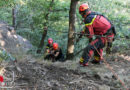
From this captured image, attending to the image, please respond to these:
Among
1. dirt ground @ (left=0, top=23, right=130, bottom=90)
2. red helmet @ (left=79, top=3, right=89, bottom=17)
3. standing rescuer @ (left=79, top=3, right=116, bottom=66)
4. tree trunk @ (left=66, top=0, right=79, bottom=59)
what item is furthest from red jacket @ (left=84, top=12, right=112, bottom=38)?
dirt ground @ (left=0, top=23, right=130, bottom=90)

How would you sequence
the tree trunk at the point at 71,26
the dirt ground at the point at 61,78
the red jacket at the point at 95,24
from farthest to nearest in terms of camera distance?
Result: the tree trunk at the point at 71,26, the red jacket at the point at 95,24, the dirt ground at the point at 61,78

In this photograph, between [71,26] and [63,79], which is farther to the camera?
[71,26]

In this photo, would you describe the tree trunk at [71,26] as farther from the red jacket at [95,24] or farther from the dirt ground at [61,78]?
the dirt ground at [61,78]

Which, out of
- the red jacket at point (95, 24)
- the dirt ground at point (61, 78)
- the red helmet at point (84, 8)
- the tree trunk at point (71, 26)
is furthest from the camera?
the tree trunk at point (71, 26)

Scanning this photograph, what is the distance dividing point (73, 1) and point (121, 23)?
345cm

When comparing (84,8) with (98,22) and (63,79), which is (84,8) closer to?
(98,22)

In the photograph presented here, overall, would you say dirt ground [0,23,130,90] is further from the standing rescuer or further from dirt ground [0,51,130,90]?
the standing rescuer

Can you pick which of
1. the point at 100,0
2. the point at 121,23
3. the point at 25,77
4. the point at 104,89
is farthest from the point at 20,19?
the point at 104,89

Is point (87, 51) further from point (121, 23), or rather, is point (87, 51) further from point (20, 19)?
point (20, 19)

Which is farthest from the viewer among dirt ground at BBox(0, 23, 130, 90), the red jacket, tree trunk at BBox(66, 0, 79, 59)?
tree trunk at BBox(66, 0, 79, 59)

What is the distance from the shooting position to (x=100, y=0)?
25.6 feet

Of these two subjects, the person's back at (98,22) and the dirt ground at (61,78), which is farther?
the person's back at (98,22)

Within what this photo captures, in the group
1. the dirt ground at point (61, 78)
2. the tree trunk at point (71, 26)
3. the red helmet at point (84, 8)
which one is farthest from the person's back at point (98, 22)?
the dirt ground at point (61, 78)

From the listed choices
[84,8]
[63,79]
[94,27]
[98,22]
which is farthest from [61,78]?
[84,8]
